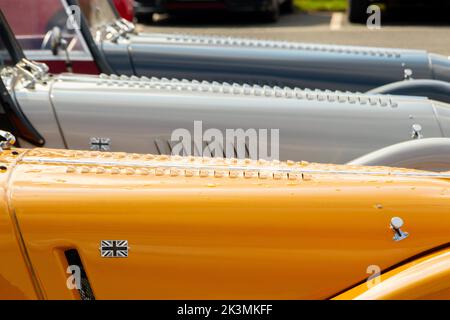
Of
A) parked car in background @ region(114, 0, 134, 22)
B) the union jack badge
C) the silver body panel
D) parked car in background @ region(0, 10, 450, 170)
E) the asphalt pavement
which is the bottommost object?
the union jack badge

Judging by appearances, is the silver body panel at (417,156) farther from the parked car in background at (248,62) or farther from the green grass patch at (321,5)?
the green grass patch at (321,5)

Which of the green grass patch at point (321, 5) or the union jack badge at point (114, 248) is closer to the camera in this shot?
the union jack badge at point (114, 248)

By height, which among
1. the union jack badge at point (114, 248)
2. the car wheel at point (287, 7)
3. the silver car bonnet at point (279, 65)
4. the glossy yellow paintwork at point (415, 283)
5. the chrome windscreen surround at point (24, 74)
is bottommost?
the glossy yellow paintwork at point (415, 283)

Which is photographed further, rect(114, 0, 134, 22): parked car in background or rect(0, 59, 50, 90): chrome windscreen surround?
rect(114, 0, 134, 22): parked car in background

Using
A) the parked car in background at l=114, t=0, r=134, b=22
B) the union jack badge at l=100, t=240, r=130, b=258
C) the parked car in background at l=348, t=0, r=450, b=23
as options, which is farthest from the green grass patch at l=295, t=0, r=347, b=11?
the union jack badge at l=100, t=240, r=130, b=258

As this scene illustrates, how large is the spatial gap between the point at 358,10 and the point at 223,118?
805 cm

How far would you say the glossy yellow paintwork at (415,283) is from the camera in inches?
73.7

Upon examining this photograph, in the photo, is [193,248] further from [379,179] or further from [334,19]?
[334,19]

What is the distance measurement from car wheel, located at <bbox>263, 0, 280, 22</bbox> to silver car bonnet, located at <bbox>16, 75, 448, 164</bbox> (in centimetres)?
822

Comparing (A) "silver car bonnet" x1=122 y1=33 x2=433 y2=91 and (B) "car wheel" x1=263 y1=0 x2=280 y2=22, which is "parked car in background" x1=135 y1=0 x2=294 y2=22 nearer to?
(B) "car wheel" x1=263 y1=0 x2=280 y2=22

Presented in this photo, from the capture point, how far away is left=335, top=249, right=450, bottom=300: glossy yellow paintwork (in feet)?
6.14

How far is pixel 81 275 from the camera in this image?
199 centimetres

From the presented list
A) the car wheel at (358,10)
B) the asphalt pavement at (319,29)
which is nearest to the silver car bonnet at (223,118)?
the asphalt pavement at (319,29)

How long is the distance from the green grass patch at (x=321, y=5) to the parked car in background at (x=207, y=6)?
1338 mm
